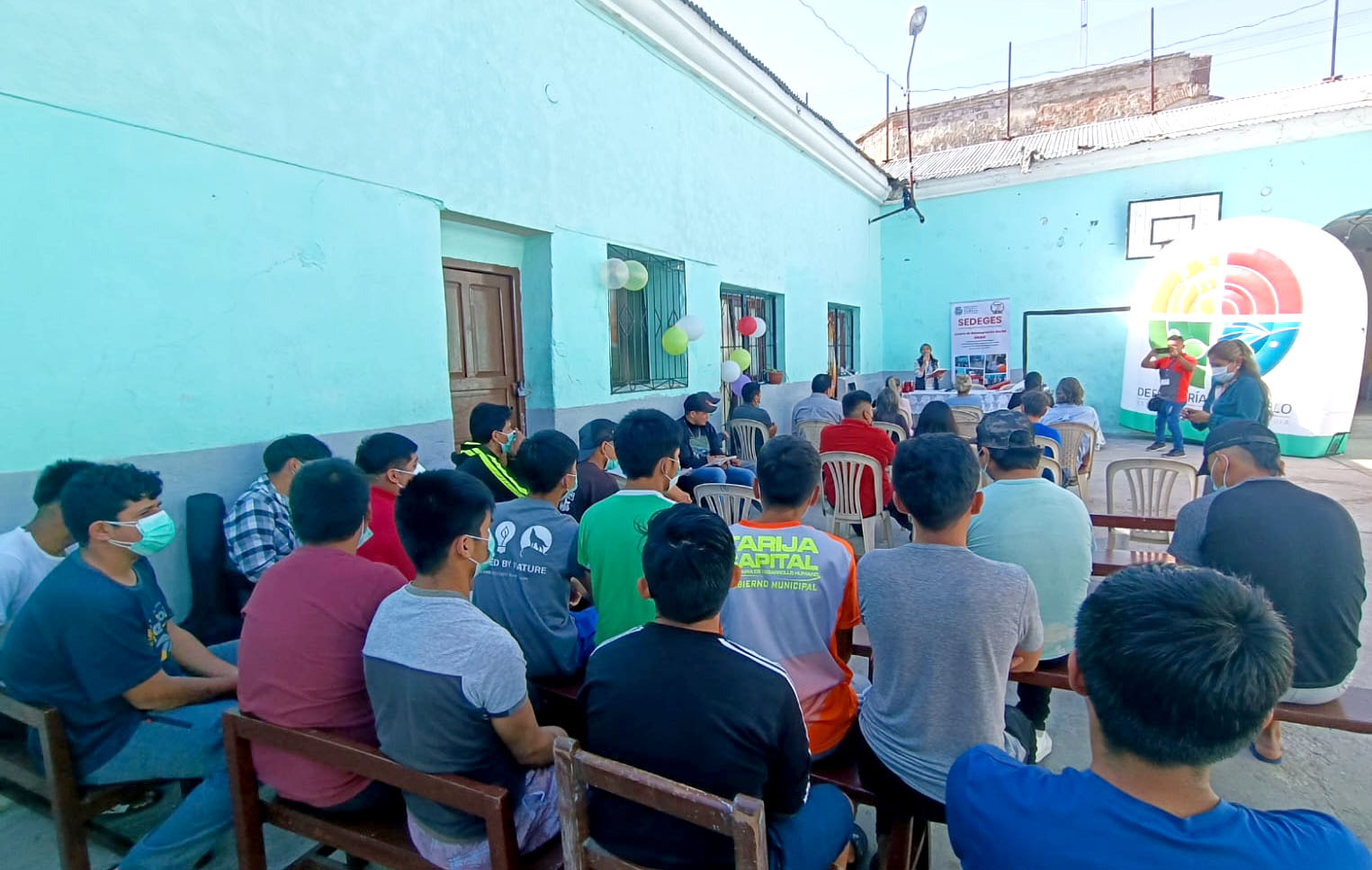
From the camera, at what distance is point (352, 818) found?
175 centimetres

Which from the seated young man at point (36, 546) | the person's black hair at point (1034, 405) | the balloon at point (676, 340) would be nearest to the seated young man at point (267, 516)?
the seated young man at point (36, 546)

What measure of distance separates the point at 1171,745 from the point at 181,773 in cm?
247

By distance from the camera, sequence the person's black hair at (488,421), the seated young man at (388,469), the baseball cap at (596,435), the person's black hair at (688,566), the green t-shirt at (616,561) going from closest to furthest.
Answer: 1. the person's black hair at (688,566)
2. the green t-shirt at (616,561)
3. the seated young man at (388,469)
4. the baseball cap at (596,435)
5. the person's black hair at (488,421)

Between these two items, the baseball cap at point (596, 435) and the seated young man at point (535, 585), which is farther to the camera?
the baseball cap at point (596, 435)

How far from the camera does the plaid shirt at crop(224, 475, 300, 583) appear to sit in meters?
3.01

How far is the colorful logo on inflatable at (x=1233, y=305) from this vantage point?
29.1ft

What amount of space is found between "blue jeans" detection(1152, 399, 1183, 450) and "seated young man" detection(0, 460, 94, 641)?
10805 millimetres

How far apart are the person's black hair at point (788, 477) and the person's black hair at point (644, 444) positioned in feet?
1.56

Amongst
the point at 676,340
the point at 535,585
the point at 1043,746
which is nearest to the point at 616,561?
the point at 535,585

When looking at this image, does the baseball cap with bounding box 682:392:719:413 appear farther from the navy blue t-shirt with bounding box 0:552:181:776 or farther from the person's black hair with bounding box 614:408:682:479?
the navy blue t-shirt with bounding box 0:552:181:776

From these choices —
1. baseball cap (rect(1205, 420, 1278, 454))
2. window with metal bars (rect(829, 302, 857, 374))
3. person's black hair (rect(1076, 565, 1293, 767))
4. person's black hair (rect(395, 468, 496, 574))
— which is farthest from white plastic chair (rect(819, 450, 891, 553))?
window with metal bars (rect(829, 302, 857, 374))

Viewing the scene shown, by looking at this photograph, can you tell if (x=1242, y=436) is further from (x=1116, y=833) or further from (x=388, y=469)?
(x=388, y=469)

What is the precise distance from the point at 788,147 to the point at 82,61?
26.7 ft

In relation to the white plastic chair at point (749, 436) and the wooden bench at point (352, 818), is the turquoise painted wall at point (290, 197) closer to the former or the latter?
the white plastic chair at point (749, 436)
